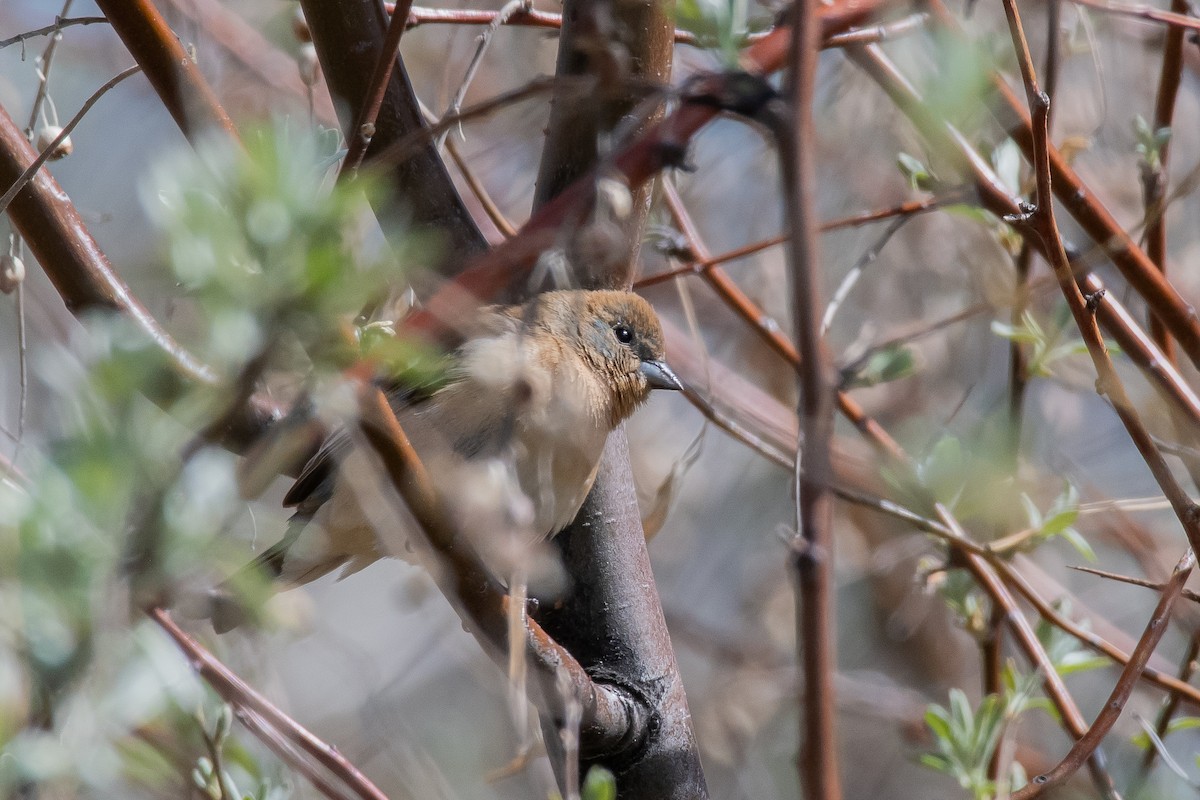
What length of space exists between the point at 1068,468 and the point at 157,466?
4.63 m

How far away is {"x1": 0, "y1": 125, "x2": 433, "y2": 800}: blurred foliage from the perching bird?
1094mm

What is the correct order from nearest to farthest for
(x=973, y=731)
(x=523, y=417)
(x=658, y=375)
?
(x=973, y=731), (x=523, y=417), (x=658, y=375)

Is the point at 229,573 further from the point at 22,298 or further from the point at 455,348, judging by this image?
the point at 455,348

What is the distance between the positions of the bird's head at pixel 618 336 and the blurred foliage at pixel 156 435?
2.45 m

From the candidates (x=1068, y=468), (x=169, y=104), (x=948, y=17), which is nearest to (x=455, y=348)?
(x=169, y=104)

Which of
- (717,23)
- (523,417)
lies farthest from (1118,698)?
(523,417)

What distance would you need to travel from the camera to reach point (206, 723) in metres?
2.49

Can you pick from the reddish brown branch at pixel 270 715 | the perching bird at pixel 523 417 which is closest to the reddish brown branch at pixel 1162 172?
the perching bird at pixel 523 417

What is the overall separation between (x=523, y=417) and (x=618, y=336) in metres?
0.87

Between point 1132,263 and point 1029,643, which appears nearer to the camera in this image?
point 1132,263

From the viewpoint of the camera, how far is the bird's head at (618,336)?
4.01 metres

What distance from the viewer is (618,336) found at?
4.09 meters

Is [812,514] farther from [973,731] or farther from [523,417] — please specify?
[523,417]

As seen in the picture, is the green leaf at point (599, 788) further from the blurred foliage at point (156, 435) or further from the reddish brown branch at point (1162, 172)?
the reddish brown branch at point (1162, 172)
